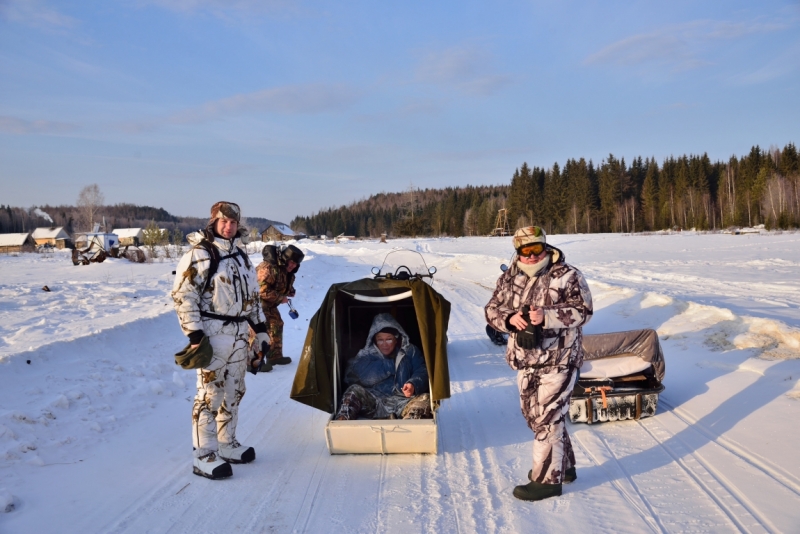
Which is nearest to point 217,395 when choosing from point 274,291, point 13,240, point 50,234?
point 274,291

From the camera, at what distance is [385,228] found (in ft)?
431

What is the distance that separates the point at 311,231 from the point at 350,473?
144m

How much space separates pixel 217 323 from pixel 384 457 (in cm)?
198

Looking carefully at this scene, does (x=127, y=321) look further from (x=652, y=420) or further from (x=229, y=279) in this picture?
(x=652, y=420)

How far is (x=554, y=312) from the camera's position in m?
4.11

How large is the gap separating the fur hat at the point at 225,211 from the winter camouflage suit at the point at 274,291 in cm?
380

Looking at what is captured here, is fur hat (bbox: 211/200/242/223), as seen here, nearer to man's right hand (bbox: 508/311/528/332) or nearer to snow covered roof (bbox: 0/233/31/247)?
man's right hand (bbox: 508/311/528/332)

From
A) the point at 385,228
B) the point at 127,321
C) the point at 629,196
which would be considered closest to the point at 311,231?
the point at 385,228

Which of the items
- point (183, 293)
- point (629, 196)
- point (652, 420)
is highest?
point (629, 196)

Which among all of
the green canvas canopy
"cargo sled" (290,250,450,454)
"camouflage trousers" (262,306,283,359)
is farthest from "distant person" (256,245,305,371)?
the green canvas canopy

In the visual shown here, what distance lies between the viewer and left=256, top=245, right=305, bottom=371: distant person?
28.4 ft

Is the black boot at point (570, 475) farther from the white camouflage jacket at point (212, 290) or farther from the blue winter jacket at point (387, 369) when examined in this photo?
the white camouflage jacket at point (212, 290)

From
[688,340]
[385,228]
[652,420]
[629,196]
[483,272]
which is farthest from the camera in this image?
[385,228]

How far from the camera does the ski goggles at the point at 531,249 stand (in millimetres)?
4293
